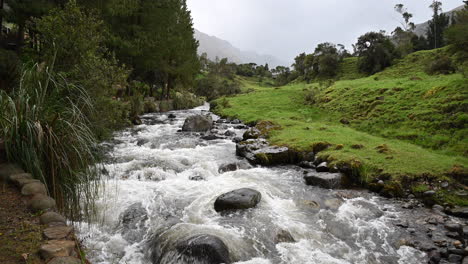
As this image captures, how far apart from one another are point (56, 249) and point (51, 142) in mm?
1701

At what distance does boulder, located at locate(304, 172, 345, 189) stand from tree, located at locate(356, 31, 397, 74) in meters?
45.8

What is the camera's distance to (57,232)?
3.65m

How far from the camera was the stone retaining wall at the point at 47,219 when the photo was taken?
126 inches

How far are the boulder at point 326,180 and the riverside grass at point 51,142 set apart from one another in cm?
723

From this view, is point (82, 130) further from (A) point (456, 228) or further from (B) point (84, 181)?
(A) point (456, 228)

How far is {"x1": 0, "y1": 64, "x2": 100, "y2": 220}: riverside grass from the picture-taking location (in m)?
4.26

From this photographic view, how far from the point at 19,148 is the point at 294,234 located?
5.81 m

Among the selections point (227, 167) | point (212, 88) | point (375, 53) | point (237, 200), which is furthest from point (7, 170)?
point (212, 88)

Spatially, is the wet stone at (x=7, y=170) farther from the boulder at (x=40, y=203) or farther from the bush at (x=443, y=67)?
the bush at (x=443, y=67)

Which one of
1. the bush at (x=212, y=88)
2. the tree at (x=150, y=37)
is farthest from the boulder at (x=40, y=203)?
the bush at (x=212, y=88)

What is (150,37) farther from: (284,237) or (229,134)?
(284,237)

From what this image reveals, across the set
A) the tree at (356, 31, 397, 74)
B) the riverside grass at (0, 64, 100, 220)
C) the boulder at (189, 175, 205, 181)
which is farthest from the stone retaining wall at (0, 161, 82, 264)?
the tree at (356, 31, 397, 74)

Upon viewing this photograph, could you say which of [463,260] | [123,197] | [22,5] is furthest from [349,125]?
[22,5]

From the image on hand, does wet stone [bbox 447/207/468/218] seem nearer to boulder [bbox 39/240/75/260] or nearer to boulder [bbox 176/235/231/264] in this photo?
boulder [bbox 176/235/231/264]
